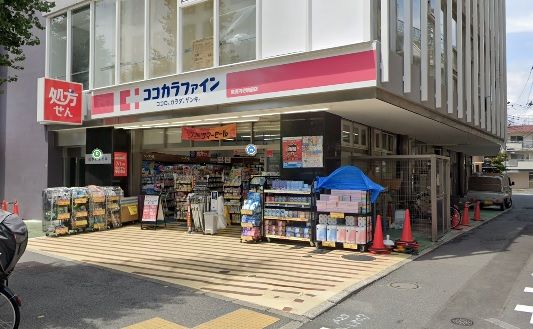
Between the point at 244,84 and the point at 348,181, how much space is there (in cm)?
351

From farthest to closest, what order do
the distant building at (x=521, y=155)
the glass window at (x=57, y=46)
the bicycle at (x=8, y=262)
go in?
the distant building at (x=521, y=155) → the glass window at (x=57, y=46) → the bicycle at (x=8, y=262)

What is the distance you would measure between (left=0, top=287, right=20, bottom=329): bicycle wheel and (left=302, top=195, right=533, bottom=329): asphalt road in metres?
3.40

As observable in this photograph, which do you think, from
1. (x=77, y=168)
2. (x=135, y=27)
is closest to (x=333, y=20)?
(x=135, y=27)

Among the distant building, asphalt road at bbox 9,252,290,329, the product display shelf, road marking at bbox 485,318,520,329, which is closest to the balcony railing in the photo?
the distant building

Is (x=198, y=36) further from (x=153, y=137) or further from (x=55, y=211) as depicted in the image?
(x=55, y=211)

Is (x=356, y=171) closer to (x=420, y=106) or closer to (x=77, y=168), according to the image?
(x=420, y=106)

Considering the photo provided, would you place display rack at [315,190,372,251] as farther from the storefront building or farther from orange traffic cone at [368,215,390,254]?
the storefront building

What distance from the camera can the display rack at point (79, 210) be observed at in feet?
43.6

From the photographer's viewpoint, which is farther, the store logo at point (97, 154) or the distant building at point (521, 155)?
the distant building at point (521, 155)

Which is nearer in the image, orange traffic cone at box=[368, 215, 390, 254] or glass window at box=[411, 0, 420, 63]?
orange traffic cone at box=[368, 215, 390, 254]

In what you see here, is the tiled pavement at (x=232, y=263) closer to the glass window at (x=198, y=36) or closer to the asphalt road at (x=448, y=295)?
the asphalt road at (x=448, y=295)

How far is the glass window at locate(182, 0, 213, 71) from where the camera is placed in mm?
12250

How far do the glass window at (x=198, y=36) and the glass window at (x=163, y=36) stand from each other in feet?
1.67

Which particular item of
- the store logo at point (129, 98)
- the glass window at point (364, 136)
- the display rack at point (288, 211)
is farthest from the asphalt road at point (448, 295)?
the store logo at point (129, 98)
